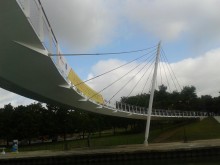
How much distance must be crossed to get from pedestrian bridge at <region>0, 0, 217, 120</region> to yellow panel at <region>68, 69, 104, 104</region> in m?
0.08

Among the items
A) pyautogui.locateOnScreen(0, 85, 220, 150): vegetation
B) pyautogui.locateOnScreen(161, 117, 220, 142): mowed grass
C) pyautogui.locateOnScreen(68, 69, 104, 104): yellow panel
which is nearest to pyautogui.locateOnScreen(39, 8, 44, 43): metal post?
pyautogui.locateOnScreen(68, 69, 104, 104): yellow panel

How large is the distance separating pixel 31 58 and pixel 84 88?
12916 mm

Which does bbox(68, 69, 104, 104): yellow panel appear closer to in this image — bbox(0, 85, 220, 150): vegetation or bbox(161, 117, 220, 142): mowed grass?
bbox(161, 117, 220, 142): mowed grass

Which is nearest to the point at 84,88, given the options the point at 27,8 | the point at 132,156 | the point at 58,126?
the point at 132,156

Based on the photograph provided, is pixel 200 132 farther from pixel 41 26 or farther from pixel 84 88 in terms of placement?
pixel 41 26

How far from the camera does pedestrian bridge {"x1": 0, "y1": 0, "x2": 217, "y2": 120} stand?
518 inches

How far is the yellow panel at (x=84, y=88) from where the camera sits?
25675 mm

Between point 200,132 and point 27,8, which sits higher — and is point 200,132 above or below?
below

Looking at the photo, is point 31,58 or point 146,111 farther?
point 146,111

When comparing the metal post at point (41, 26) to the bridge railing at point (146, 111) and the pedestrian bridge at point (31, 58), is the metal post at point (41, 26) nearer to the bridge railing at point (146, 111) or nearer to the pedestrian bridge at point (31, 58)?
the pedestrian bridge at point (31, 58)

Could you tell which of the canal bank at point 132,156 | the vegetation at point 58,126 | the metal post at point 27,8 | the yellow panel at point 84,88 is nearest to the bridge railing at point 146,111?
the vegetation at point 58,126

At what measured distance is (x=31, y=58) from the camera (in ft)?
54.9

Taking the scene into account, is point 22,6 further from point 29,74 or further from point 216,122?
point 216,122

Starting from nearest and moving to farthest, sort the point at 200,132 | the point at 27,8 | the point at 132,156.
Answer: the point at 27,8 → the point at 132,156 → the point at 200,132
